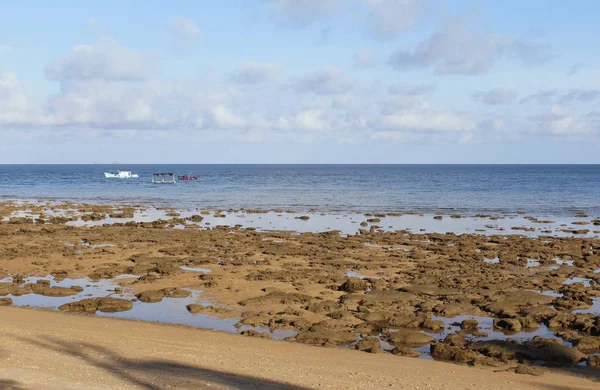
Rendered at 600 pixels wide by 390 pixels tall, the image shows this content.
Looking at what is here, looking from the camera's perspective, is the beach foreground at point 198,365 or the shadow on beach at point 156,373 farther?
the beach foreground at point 198,365

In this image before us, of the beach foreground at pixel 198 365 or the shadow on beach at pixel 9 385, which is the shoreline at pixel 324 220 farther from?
the shadow on beach at pixel 9 385

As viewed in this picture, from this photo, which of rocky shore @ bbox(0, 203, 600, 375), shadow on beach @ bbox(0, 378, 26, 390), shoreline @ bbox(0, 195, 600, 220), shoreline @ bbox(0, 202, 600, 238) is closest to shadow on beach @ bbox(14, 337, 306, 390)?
shadow on beach @ bbox(0, 378, 26, 390)

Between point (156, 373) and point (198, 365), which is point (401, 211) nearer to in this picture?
point (198, 365)

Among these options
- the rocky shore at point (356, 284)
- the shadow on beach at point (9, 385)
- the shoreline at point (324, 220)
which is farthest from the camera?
the shoreline at point (324, 220)

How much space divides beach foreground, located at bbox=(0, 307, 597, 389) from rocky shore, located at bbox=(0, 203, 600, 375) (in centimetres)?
94

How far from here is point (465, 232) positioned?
3950 centimetres

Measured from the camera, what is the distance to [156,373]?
12.0 metres

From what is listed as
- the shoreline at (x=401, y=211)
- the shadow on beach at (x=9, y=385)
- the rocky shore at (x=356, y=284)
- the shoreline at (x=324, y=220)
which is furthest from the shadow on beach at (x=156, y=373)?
the shoreline at (x=401, y=211)

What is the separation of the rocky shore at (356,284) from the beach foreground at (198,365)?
0.94 metres

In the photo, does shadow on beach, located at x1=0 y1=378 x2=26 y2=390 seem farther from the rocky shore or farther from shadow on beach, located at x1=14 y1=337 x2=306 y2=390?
the rocky shore

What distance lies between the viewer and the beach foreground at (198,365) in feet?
37.6

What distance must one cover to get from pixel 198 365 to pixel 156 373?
1.07 meters

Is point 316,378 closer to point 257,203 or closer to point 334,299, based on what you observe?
point 334,299

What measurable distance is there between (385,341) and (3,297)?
40.7 feet
